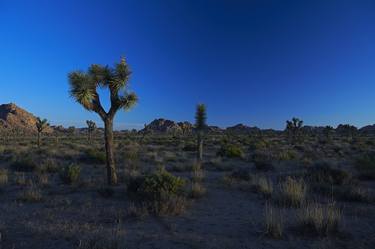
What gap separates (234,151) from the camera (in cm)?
2923

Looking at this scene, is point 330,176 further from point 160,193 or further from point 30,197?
point 30,197

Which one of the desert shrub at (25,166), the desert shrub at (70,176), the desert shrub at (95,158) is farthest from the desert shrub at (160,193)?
the desert shrub at (95,158)

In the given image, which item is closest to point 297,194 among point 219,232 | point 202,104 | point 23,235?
point 219,232

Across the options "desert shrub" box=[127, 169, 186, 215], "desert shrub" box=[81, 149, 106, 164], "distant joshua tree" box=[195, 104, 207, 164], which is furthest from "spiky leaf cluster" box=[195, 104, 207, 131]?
"desert shrub" box=[127, 169, 186, 215]

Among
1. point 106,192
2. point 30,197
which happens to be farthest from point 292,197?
point 30,197

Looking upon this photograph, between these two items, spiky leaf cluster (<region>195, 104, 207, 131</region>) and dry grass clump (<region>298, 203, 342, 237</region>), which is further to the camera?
spiky leaf cluster (<region>195, 104, 207, 131</region>)

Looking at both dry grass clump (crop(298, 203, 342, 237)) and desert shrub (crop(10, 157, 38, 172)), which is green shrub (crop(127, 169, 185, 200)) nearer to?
dry grass clump (crop(298, 203, 342, 237))

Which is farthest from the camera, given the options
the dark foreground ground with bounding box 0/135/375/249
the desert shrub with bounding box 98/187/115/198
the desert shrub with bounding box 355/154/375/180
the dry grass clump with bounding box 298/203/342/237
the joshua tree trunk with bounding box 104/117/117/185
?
the desert shrub with bounding box 355/154/375/180

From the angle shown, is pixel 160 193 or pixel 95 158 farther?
pixel 95 158

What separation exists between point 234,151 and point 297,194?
713 inches

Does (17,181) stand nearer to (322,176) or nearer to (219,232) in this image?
(219,232)

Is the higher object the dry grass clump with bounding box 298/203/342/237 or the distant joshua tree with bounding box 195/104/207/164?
the distant joshua tree with bounding box 195/104/207/164

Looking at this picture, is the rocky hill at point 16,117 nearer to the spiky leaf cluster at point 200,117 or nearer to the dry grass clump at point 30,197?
the spiky leaf cluster at point 200,117

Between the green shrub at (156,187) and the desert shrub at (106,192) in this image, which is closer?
the green shrub at (156,187)
